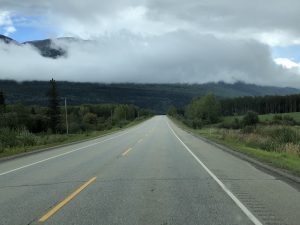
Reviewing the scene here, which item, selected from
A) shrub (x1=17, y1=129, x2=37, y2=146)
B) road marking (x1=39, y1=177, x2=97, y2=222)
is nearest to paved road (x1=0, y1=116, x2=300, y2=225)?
road marking (x1=39, y1=177, x2=97, y2=222)

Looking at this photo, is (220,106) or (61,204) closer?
(61,204)

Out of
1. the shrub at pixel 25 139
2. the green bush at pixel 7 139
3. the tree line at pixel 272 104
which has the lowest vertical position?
the tree line at pixel 272 104

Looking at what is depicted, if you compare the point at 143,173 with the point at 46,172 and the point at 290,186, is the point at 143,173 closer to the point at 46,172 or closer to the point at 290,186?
the point at 46,172

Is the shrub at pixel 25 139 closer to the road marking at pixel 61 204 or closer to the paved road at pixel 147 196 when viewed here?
the paved road at pixel 147 196

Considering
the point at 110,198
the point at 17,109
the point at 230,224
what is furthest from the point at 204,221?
the point at 17,109

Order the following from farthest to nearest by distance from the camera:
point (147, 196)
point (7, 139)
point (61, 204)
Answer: point (7, 139) < point (147, 196) < point (61, 204)

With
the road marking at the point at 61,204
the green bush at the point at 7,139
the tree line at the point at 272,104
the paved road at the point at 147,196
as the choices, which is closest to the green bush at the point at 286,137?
the paved road at the point at 147,196

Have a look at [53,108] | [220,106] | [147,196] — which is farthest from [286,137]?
[220,106]

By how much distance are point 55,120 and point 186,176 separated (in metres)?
94.5

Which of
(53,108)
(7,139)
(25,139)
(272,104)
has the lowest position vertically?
(272,104)

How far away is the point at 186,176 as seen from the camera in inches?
492

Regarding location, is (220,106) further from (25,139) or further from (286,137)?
(286,137)

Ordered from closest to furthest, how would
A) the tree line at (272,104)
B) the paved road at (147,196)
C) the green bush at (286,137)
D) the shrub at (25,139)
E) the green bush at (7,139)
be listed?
the paved road at (147,196) → the green bush at (286,137) → the green bush at (7,139) → the shrub at (25,139) → the tree line at (272,104)

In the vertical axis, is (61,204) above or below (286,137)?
above
